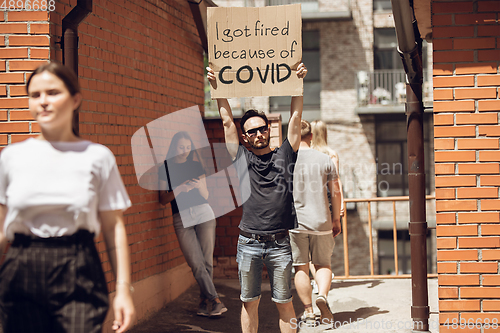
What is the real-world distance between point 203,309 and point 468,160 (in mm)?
3071

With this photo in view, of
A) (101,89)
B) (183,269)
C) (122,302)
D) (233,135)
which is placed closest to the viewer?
(122,302)

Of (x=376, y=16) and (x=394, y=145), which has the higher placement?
(x=376, y=16)

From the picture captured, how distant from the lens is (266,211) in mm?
3596

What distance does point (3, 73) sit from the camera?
3.75 m

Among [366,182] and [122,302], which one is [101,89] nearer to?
[122,302]

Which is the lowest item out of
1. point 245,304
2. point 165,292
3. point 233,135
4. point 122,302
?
point 165,292

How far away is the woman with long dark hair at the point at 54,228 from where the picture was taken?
2051 millimetres

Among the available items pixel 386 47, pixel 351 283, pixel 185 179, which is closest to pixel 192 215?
pixel 185 179

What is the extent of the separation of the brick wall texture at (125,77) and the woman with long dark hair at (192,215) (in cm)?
37

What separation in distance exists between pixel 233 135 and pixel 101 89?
1662mm

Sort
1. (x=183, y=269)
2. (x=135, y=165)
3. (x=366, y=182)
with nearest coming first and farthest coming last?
(x=135, y=165) < (x=183, y=269) < (x=366, y=182)

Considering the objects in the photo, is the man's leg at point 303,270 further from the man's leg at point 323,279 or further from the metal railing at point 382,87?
the metal railing at point 382,87

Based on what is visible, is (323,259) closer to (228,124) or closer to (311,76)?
(228,124)

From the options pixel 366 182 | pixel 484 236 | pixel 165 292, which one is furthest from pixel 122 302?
pixel 366 182
